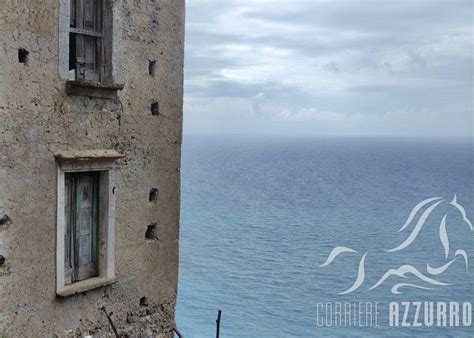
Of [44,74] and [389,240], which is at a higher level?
[44,74]

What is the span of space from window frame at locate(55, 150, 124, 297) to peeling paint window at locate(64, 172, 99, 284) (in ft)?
0.26

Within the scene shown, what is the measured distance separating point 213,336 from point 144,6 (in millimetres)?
17039

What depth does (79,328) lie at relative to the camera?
8047 mm

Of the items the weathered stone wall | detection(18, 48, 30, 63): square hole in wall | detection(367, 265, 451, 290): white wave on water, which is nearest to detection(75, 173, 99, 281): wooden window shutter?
the weathered stone wall

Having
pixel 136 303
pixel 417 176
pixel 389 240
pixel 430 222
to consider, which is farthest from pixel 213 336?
pixel 417 176

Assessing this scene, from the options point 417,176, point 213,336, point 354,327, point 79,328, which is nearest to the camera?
point 79,328

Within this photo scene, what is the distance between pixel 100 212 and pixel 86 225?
262 millimetres

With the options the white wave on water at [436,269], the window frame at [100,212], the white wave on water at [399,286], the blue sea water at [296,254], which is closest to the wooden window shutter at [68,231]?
the window frame at [100,212]

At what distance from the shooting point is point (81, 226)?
816 cm

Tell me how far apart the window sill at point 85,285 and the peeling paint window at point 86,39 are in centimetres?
279

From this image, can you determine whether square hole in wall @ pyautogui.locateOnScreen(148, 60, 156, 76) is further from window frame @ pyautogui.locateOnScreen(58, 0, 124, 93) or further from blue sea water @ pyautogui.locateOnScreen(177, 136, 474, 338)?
blue sea water @ pyautogui.locateOnScreen(177, 136, 474, 338)

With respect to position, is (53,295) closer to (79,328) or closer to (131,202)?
(79,328)

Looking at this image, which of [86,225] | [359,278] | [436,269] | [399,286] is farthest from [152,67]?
[436,269]

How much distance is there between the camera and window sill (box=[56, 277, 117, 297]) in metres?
7.70
